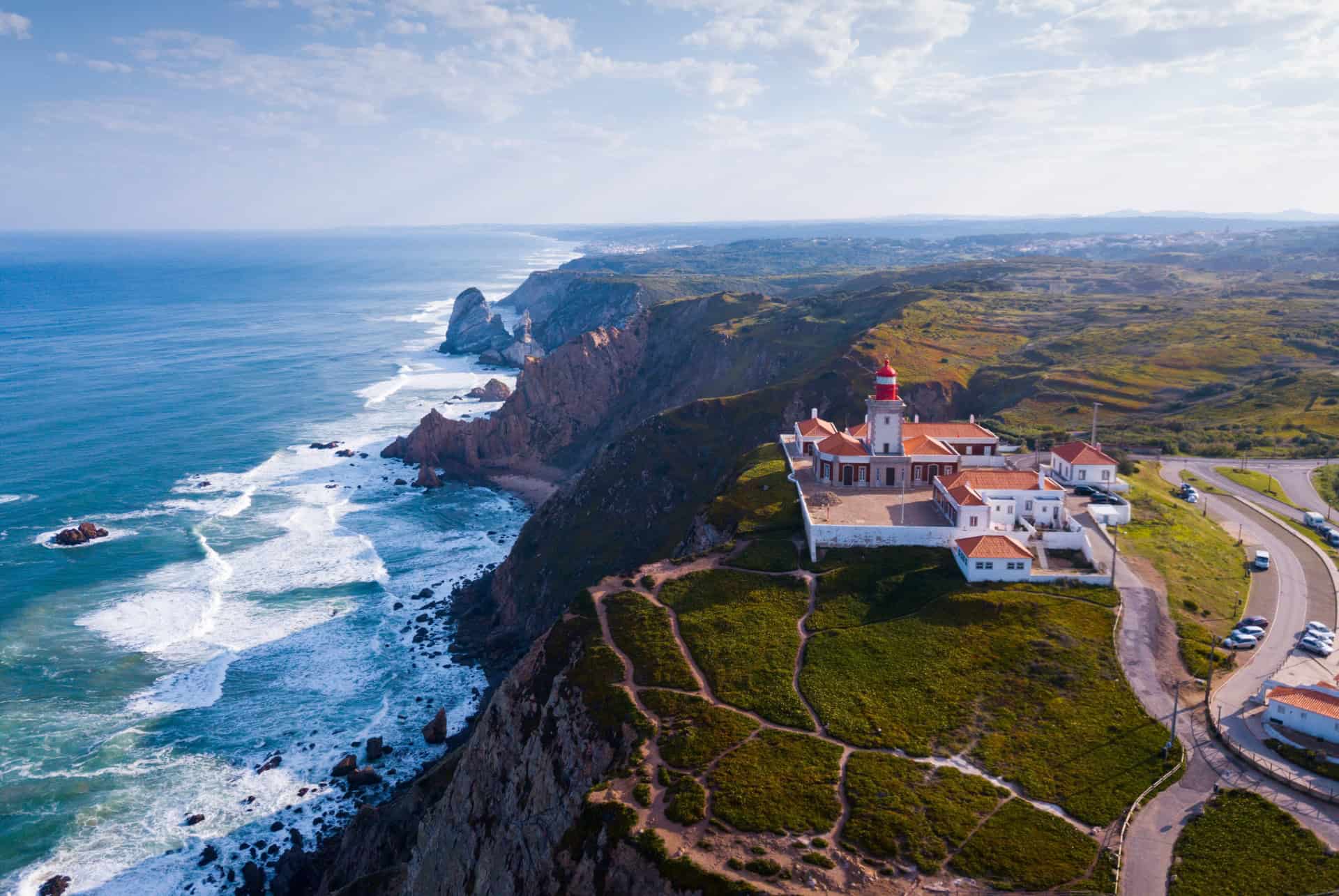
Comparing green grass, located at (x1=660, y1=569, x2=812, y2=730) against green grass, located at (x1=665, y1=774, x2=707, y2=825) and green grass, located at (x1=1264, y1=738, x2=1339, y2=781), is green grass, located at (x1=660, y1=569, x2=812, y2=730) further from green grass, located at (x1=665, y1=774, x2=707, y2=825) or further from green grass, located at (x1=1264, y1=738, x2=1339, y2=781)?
green grass, located at (x1=1264, y1=738, x2=1339, y2=781)

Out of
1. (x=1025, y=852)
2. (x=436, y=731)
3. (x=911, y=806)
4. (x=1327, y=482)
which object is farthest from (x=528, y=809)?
(x=1327, y=482)

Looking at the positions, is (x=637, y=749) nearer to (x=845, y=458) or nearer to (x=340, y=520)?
(x=845, y=458)

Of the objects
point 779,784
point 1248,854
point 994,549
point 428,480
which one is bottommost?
point 428,480

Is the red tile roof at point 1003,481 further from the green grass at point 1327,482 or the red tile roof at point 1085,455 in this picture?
the green grass at point 1327,482

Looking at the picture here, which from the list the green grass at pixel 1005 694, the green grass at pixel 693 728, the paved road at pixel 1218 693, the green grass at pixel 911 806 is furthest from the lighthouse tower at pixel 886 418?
the green grass at pixel 911 806

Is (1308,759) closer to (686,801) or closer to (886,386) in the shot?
(686,801)

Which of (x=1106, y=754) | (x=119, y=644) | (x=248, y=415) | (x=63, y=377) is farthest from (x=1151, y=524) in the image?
(x=63, y=377)
